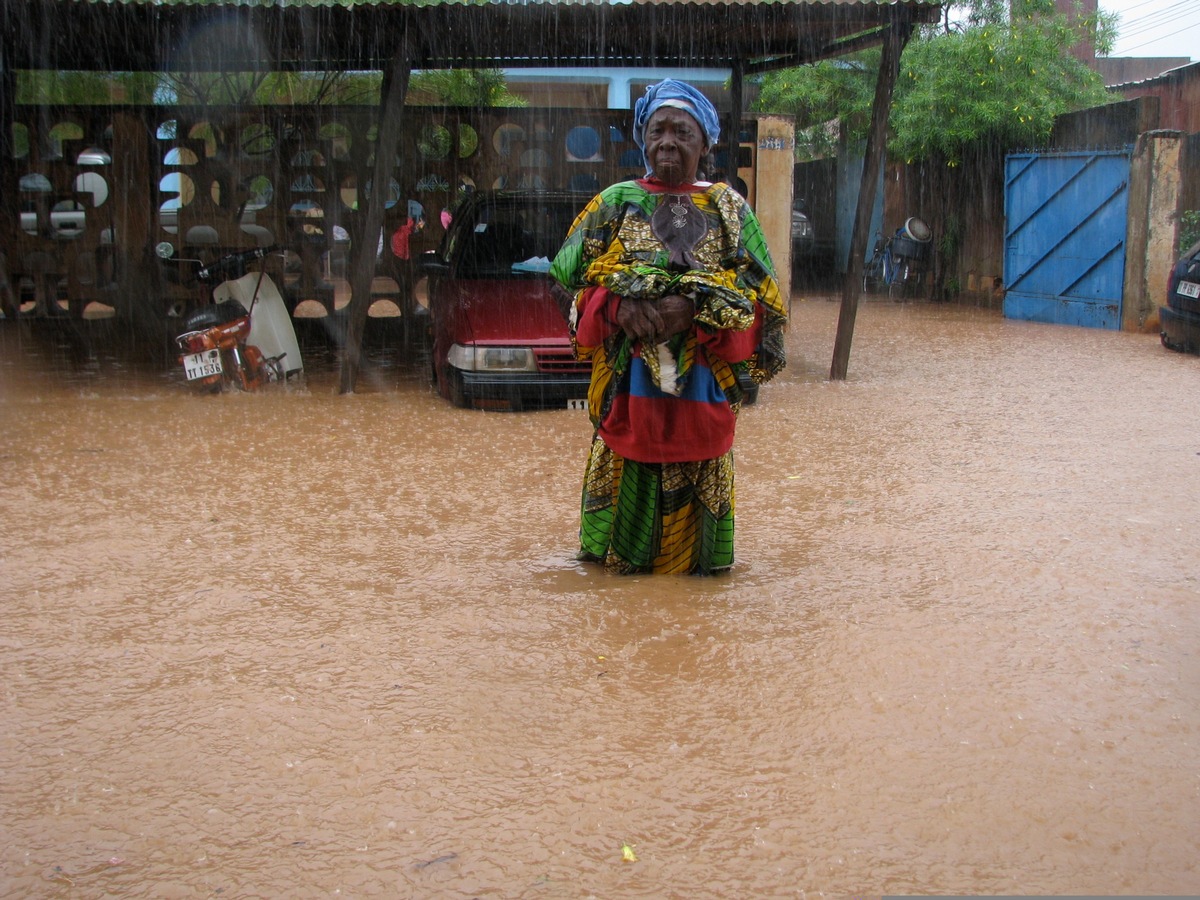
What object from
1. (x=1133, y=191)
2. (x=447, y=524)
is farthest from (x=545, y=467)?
(x=1133, y=191)

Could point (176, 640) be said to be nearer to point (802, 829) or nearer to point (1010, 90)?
point (802, 829)

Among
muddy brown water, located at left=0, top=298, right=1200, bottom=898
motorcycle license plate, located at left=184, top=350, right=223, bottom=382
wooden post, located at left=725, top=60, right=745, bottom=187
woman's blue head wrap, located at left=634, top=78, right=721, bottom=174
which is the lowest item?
muddy brown water, located at left=0, top=298, right=1200, bottom=898

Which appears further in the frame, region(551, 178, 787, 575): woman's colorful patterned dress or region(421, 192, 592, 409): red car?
region(421, 192, 592, 409): red car

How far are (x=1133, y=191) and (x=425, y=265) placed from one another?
29.2ft

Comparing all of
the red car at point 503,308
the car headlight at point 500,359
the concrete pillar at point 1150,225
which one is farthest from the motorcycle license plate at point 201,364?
the concrete pillar at point 1150,225

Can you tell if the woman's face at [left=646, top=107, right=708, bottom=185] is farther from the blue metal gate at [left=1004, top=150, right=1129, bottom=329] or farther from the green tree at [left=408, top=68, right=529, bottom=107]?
the green tree at [left=408, top=68, right=529, bottom=107]

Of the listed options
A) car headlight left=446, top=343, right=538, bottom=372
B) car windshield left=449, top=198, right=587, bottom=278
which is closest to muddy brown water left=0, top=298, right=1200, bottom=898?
car headlight left=446, top=343, right=538, bottom=372

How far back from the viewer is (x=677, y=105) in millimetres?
3988

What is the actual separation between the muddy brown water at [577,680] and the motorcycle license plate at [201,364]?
75.0 inches

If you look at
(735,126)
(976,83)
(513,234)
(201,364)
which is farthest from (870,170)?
(976,83)

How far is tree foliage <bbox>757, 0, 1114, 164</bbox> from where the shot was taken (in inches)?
647

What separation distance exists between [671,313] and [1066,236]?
12.1 metres

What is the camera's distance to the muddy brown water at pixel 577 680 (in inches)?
102

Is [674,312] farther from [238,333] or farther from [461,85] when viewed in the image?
[461,85]
